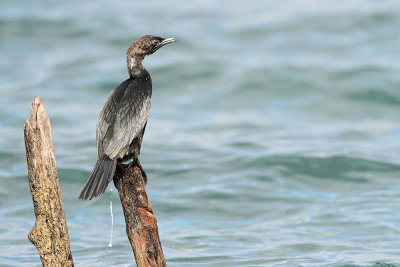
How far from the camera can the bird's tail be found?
595cm

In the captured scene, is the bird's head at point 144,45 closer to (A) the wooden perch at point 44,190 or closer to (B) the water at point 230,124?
(A) the wooden perch at point 44,190

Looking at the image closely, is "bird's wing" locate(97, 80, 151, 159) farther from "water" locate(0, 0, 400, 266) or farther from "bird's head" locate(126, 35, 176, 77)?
"water" locate(0, 0, 400, 266)

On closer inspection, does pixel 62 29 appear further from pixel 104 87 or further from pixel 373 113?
pixel 373 113

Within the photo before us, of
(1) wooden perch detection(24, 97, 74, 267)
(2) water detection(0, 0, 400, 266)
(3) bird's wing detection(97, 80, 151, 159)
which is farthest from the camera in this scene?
(2) water detection(0, 0, 400, 266)

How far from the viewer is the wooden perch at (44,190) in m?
5.58

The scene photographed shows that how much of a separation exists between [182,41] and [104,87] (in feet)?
12.4

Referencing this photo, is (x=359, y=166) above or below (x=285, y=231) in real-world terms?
above

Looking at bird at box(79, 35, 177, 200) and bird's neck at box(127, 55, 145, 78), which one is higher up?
bird's neck at box(127, 55, 145, 78)

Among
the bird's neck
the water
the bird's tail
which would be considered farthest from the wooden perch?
the water

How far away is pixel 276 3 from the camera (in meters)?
23.3

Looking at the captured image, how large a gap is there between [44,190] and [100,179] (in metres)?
0.52

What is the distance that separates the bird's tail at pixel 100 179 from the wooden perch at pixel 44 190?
0.27 metres

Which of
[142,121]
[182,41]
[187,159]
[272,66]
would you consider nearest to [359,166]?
[187,159]

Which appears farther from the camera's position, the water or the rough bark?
the water
